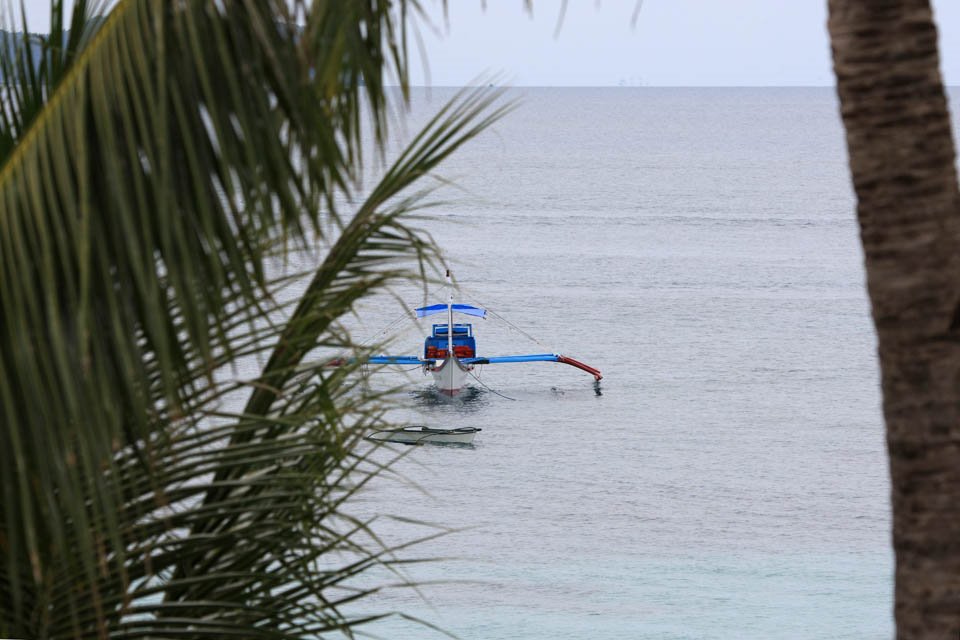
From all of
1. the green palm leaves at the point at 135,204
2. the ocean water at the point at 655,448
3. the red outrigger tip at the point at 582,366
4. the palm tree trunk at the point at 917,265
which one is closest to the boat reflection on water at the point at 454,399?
the ocean water at the point at 655,448

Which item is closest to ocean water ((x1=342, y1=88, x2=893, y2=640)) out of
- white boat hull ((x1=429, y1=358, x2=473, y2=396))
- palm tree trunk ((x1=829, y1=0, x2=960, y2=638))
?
white boat hull ((x1=429, y1=358, x2=473, y2=396))

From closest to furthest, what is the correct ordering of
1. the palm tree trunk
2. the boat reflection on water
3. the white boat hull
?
the palm tree trunk < the boat reflection on water < the white boat hull

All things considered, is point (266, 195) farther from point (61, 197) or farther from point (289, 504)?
point (289, 504)

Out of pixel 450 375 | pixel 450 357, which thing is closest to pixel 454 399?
pixel 450 375

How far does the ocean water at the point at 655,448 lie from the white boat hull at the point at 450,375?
0.74 metres

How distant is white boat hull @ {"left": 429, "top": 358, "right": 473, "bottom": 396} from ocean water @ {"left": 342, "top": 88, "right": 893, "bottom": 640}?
2.43ft

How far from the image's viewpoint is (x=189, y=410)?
6.89ft

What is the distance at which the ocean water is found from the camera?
32.7 metres

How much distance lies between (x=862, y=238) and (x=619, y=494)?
123 ft

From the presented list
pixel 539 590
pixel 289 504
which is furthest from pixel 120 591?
pixel 539 590

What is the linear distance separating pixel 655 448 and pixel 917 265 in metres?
42.4

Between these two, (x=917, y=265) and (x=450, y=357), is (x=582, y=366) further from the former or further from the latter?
(x=917, y=265)

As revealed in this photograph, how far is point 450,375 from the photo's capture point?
2013 inches

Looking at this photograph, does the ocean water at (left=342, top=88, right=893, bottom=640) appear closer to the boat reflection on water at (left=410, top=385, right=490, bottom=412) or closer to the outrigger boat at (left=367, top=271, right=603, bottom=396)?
the boat reflection on water at (left=410, top=385, right=490, bottom=412)
